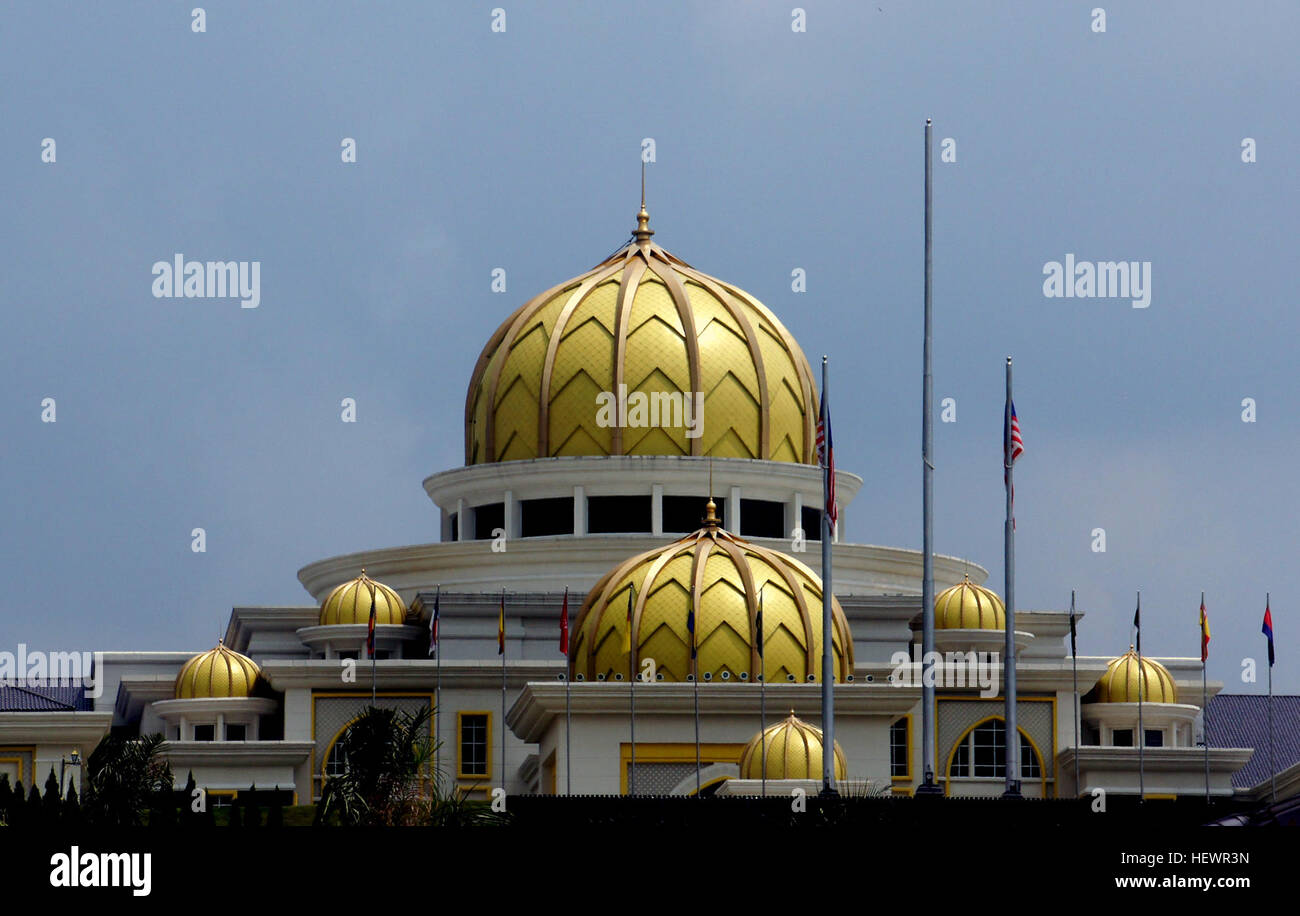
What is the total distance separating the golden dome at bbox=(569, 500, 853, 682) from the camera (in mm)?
51781

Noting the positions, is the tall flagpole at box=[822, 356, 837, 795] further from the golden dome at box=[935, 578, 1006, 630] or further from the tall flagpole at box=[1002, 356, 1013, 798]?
the golden dome at box=[935, 578, 1006, 630]

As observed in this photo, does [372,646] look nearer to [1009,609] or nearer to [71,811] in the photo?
[1009,609]

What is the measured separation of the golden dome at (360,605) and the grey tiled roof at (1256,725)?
21.5m

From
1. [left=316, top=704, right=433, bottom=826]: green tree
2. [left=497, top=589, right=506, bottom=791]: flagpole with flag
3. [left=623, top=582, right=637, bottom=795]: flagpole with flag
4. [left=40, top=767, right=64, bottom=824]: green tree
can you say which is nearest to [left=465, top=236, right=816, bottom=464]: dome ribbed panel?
[left=497, top=589, right=506, bottom=791]: flagpole with flag

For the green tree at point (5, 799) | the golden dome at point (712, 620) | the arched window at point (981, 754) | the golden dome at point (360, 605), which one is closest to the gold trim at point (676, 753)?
the golden dome at point (712, 620)

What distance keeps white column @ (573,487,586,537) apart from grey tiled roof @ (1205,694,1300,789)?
1826 centimetres

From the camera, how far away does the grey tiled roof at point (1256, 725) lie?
2852 inches

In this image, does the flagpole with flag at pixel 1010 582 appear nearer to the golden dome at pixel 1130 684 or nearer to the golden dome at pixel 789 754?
the golden dome at pixel 789 754

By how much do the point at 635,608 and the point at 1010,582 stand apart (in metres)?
12.8

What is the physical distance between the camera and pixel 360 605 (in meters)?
61.2

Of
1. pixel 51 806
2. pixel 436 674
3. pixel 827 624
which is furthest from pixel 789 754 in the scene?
pixel 51 806

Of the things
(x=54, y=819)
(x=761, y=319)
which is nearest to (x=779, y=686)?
(x=761, y=319)
